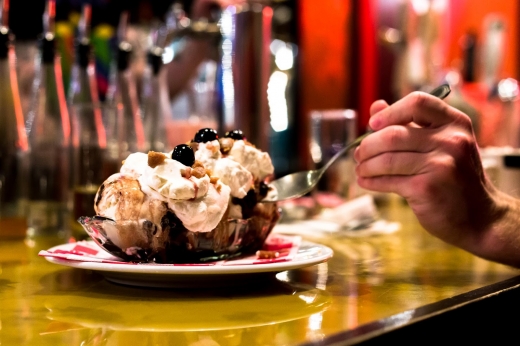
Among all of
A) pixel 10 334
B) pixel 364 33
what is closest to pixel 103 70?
pixel 10 334

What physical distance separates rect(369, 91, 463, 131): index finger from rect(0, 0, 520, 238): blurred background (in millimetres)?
540

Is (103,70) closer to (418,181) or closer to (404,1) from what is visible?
(418,181)

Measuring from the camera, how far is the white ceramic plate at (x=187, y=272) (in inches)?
27.0

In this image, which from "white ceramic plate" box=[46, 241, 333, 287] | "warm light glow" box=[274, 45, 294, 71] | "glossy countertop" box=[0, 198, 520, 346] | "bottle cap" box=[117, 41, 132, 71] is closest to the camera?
"glossy countertop" box=[0, 198, 520, 346]

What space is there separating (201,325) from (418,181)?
48cm

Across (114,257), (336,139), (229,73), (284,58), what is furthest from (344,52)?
(114,257)

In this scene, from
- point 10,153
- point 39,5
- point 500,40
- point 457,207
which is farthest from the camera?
point 500,40

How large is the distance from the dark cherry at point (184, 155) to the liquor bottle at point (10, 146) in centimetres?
58

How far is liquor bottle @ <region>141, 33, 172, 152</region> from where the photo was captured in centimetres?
152

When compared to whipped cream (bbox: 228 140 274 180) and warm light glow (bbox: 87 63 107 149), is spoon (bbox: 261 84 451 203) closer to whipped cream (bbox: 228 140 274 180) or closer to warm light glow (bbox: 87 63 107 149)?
whipped cream (bbox: 228 140 274 180)

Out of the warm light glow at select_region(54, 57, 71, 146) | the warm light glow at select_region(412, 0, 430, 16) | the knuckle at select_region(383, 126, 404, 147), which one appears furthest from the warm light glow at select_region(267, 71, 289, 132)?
the knuckle at select_region(383, 126, 404, 147)

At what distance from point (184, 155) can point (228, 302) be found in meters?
0.18

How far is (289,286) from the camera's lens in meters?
0.80

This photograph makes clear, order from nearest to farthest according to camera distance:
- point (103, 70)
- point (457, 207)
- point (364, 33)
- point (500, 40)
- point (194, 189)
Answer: point (194, 189) → point (457, 207) → point (103, 70) → point (500, 40) → point (364, 33)
